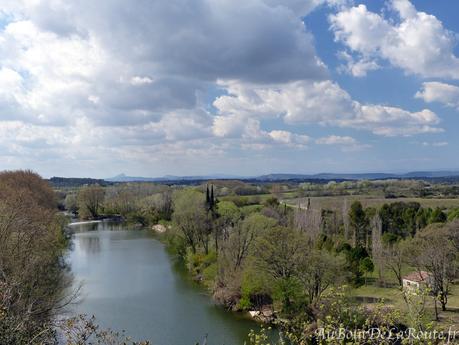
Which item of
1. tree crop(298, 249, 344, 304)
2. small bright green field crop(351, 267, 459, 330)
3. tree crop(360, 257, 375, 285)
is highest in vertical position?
tree crop(298, 249, 344, 304)

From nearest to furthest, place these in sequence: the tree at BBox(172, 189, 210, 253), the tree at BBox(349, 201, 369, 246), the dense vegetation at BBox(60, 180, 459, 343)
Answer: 1. the dense vegetation at BBox(60, 180, 459, 343)
2. the tree at BBox(172, 189, 210, 253)
3. the tree at BBox(349, 201, 369, 246)

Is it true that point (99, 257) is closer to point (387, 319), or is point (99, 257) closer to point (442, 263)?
point (442, 263)

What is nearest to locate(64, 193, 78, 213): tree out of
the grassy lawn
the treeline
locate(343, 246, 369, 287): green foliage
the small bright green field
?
the treeline

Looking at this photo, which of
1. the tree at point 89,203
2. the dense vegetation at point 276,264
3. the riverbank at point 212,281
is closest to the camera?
the dense vegetation at point 276,264

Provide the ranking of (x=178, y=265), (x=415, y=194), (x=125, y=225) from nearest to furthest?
1. (x=178, y=265)
2. (x=125, y=225)
3. (x=415, y=194)

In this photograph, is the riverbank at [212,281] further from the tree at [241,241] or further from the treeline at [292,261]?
the tree at [241,241]

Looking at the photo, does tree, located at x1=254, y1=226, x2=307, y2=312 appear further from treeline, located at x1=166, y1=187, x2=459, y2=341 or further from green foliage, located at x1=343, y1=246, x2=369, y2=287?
green foliage, located at x1=343, y1=246, x2=369, y2=287

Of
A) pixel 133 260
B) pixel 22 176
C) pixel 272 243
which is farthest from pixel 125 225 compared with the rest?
pixel 272 243

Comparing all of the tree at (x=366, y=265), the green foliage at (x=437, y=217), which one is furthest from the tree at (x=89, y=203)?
the tree at (x=366, y=265)
